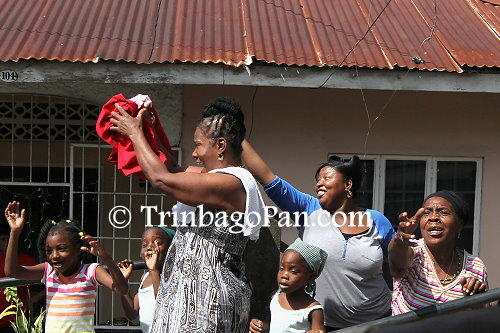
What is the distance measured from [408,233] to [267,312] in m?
0.92

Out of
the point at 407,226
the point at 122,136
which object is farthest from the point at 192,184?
the point at 407,226

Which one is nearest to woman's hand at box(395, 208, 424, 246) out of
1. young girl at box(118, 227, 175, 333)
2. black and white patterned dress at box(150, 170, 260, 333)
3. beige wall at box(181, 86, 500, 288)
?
black and white patterned dress at box(150, 170, 260, 333)

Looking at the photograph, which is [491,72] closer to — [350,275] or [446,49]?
[446,49]

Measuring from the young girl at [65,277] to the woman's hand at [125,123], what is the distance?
101 centimetres

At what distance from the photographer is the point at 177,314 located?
7.17 feet

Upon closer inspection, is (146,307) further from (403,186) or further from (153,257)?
(403,186)

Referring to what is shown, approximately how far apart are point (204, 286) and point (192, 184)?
0.40m

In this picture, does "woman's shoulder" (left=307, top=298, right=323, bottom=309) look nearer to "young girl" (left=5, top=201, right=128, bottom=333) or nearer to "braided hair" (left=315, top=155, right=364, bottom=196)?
"braided hair" (left=315, top=155, right=364, bottom=196)

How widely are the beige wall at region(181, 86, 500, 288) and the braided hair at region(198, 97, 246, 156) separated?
3.00m

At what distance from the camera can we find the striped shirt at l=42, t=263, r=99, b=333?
10.2ft

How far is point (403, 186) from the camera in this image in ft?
18.5

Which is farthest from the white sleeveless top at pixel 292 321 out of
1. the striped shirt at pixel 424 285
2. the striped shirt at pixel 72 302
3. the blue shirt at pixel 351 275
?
the striped shirt at pixel 72 302

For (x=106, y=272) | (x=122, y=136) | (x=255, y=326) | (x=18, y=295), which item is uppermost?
(x=122, y=136)

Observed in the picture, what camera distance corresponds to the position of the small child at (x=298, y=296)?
273 centimetres
